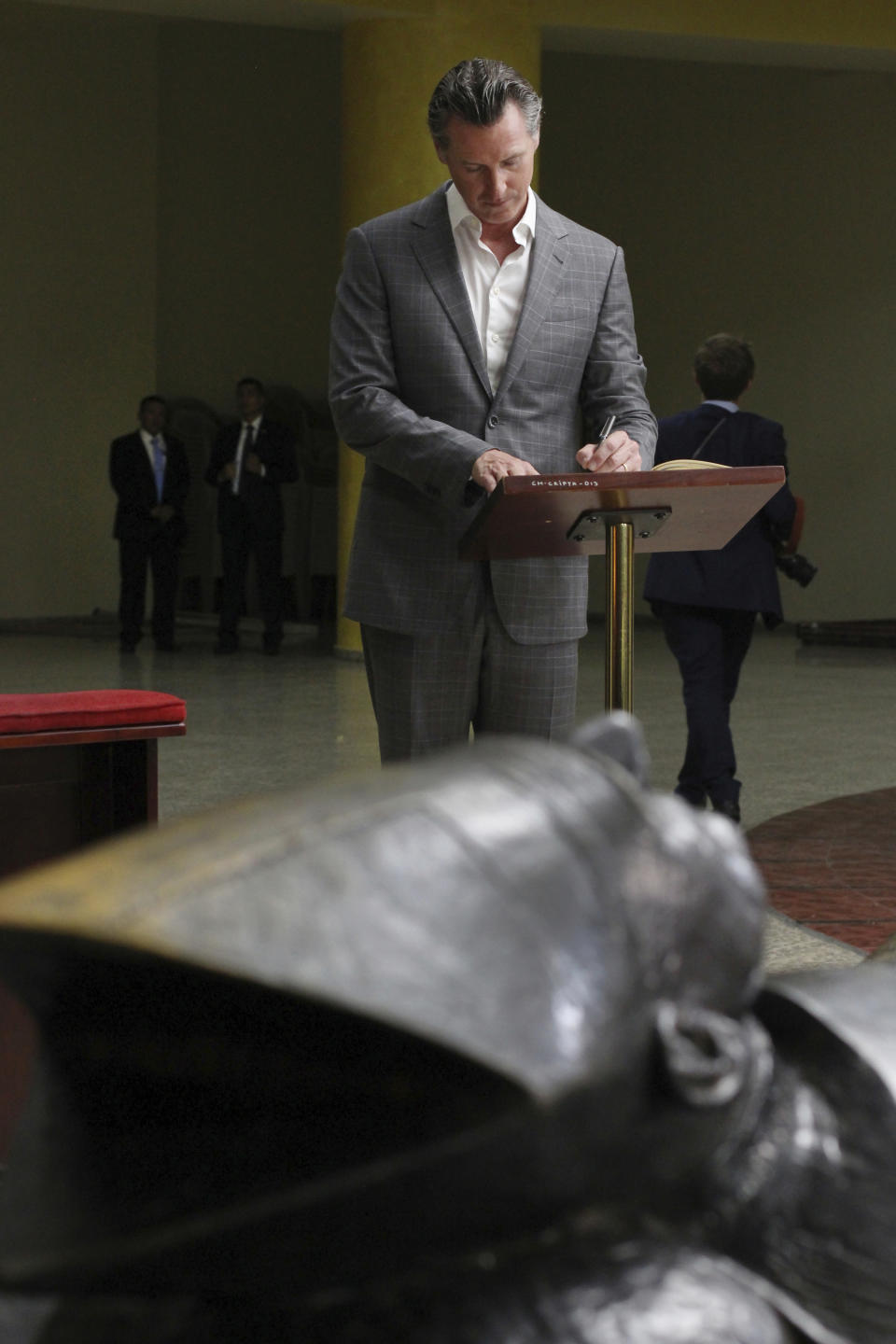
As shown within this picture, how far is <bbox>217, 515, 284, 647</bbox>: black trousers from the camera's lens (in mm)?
10500

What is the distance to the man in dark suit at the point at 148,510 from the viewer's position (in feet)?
36.0

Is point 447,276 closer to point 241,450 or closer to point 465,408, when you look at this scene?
point 465,408

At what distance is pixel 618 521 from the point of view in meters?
2.17

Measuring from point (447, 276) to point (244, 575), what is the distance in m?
8.37

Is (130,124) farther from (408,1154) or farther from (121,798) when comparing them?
(408,1154)

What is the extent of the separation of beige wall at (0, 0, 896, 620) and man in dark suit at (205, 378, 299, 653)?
391 centimetres

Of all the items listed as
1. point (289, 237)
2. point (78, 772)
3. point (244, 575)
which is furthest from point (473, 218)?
point (289, 237)

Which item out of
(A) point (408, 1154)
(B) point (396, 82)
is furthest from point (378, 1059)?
(B) point (396, 82)

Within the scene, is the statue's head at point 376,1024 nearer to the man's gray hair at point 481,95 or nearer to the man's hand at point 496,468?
the man's hand at point 496,468

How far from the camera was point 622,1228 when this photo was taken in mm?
443

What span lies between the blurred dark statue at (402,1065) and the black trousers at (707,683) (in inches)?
169

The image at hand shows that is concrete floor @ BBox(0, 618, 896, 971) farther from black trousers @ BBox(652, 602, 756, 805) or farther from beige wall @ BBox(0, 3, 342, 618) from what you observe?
beige wall @ BBox(0, 3, 342, 618)

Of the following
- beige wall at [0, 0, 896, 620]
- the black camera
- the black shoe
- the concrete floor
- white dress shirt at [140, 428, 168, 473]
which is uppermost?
beige wall at [0, 0, 896, 620]

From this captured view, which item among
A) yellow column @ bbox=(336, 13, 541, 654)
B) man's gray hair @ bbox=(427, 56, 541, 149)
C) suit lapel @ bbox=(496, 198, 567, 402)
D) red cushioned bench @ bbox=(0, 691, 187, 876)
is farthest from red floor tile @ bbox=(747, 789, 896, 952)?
yellow column @ bbox=(336, 13, 541, 654)
